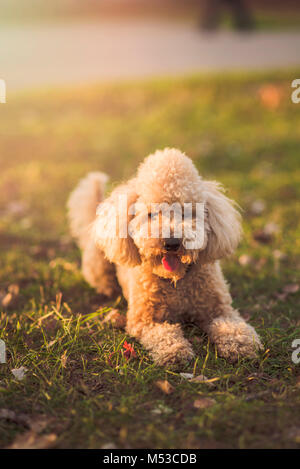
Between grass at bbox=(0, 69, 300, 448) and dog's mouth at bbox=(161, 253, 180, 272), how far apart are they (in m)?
0.58

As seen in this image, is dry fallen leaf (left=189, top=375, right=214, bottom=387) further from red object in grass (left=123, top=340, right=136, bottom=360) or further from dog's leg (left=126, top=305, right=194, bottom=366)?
red object in grass (left=123, top=340, right=136, bottom=360)

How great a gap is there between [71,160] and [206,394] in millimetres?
5031

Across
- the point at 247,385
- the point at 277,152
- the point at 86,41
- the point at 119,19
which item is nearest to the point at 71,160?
the point at 277,152

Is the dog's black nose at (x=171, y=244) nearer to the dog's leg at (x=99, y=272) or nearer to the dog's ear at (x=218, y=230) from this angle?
the dog's ear at (x=218, y=230)

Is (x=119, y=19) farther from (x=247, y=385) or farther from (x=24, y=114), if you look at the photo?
(x=247, y=385)

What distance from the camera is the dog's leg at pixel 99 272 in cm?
401

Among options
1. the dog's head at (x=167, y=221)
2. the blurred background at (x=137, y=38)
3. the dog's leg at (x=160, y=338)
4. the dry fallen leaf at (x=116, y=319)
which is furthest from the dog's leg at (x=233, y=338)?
the blurred background at (x=137, y=38)

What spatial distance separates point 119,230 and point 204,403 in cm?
120

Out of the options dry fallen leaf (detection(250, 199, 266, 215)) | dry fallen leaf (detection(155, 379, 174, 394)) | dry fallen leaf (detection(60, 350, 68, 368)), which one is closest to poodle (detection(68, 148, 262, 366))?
dry fallen leaf (detection(155, 379, 174, 394))

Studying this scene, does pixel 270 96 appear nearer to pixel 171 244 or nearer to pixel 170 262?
pixel 170 262

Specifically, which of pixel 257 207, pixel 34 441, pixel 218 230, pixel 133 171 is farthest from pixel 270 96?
pixel 34 441

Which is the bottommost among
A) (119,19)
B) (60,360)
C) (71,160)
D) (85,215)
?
(60,360)

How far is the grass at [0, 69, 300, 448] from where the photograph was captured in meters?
2.51

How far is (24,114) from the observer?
8.79 metres
